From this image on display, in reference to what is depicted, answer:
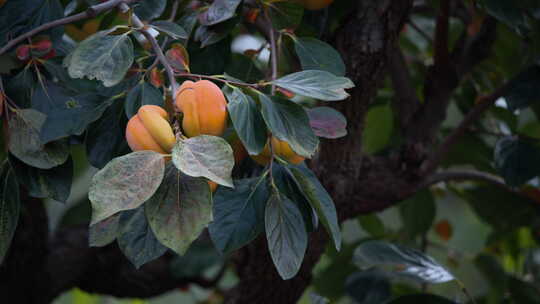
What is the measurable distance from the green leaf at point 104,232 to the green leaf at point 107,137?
7cm

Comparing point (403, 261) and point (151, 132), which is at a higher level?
point (151, 132)

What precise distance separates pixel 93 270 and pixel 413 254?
2.49 ft

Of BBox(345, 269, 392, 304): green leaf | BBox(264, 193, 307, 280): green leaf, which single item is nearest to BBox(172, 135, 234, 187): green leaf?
BBox(264, 193, 307, 280): green leaf

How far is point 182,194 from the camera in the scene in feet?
1.80

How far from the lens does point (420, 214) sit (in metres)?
1.59

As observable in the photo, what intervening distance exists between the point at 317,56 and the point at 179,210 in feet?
1.12

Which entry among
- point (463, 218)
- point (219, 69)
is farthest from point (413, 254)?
point (463, 218)

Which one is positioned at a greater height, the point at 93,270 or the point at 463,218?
the point at 93,270

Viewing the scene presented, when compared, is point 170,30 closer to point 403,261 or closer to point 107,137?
point 107,137

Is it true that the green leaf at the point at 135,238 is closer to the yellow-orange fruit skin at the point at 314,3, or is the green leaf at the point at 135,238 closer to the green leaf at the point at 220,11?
the green leaf at the point at 220,11

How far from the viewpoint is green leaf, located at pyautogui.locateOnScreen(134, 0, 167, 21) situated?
762mm

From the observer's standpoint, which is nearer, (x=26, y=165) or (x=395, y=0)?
(x=26, y=165)

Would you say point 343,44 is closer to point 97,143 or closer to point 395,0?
point 395,0

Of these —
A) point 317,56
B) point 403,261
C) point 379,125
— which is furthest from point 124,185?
point 379,125
